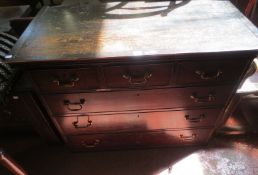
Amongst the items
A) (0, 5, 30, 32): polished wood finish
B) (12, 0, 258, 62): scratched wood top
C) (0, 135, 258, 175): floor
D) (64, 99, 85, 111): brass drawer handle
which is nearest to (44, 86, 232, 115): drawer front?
(64, 99, 85, 111): brass drawer handle

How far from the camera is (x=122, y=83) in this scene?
1.04 m

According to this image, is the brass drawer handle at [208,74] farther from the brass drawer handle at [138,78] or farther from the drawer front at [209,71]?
the brass drawer handle at [138,78]

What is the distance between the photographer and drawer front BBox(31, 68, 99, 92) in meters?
0.98

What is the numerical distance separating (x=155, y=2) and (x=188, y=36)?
1.33 ft

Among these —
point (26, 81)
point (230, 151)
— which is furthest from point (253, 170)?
point (26, 81)

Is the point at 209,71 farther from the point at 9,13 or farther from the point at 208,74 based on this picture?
the point at 9,13

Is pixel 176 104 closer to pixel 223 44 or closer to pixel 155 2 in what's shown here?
pixel 223 44

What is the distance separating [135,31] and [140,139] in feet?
2.45

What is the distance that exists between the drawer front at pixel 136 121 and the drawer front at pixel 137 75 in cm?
25

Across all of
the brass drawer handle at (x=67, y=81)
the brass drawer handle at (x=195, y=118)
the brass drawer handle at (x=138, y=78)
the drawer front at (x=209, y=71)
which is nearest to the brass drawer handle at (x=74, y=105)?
the brass drawer handle at (x=67, y=81)

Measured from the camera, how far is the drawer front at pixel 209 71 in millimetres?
976

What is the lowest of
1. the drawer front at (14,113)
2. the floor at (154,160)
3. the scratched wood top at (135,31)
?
the floor at (154,160)

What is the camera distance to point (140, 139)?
145 centimetres

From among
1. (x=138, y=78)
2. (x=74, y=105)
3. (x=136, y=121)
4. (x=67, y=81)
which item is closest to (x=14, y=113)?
(x=74, y=105)
